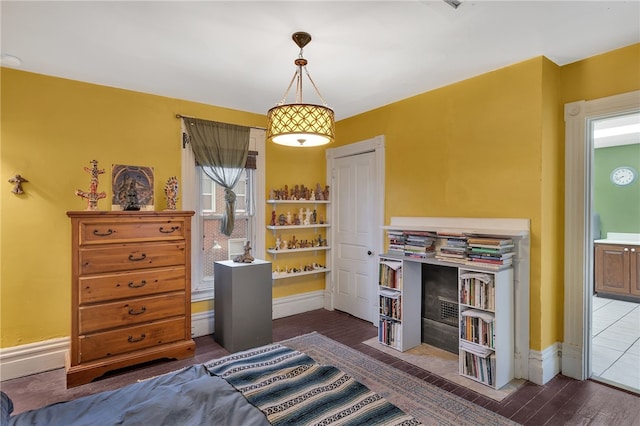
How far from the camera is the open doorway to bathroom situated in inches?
156

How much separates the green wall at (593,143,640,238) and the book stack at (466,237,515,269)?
3967 mm

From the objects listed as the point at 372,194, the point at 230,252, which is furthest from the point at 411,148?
the point at 230,252

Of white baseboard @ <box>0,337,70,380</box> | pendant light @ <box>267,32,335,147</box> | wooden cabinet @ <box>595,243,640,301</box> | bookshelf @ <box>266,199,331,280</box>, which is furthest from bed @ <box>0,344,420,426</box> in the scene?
wooden cabinet @ <box>595,243,640,301</box>

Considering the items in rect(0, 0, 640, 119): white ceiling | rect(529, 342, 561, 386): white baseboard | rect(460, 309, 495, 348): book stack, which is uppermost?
rect(0, 0, 640, 119): white ceiling

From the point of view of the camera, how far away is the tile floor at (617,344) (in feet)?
9.49

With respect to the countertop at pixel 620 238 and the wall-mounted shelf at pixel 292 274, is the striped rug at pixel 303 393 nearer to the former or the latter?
the wall-mounted shelf at pixel 292 274

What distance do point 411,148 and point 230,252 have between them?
7.93ft

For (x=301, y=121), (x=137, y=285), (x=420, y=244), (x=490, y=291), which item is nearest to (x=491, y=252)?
(x=490, y=291)

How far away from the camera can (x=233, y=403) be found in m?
1.45

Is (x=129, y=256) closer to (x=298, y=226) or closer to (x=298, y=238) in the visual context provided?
(x=298, y=226)

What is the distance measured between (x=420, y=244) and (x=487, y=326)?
978 millimetres

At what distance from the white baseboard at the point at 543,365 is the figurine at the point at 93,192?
4086 mm

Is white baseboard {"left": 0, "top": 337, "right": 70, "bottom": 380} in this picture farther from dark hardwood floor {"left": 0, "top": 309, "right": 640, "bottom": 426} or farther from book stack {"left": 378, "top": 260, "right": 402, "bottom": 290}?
book stack {"left": 378, "top": 260, "right": 402, "bottom": 290}

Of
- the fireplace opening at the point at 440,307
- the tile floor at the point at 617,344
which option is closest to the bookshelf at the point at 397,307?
the fireplace opening at the point at 440,307
